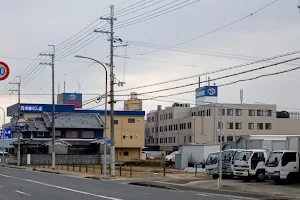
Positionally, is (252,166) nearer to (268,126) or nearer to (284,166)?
(284,166)

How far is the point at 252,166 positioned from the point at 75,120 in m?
64.5

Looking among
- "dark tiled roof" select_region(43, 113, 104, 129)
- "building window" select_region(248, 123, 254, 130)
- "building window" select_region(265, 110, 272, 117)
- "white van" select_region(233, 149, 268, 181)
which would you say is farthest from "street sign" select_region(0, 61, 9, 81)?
"building window" select_region(265, 110, 272, 117)

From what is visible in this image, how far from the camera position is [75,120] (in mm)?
99000

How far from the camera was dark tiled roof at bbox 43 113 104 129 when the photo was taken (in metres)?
96.9

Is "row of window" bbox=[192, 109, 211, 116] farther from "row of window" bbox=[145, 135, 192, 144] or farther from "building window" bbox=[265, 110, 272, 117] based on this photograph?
"building window" bbox=[265, 110, 272, 117]

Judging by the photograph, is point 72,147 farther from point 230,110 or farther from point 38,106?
point 230,110

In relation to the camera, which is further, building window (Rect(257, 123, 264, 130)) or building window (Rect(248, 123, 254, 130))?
building window (Rect(257, 123, 264, 130))

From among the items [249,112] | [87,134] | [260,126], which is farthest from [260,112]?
[87,134]

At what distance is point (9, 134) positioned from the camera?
10544 cm

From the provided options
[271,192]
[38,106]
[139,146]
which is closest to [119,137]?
[139,146]

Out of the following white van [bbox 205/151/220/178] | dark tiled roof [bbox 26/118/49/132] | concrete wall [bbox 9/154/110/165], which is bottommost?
concrete wall [bbox 9/154/110/165]

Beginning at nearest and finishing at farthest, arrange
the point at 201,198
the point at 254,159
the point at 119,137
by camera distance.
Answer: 1. the point at 201,198
2. the point at 254,159
3. the point at 119,137

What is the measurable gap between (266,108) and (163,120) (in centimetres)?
2932

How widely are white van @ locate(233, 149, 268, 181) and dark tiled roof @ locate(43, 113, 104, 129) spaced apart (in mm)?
61863
